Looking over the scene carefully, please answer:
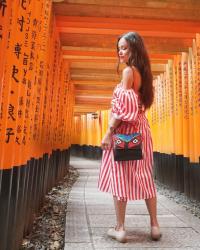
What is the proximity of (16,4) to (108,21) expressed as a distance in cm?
405

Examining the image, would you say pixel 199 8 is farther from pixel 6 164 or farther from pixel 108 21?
pixel 6 164

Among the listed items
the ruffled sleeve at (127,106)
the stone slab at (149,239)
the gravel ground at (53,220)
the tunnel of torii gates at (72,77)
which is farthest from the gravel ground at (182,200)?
the ruffled sleeve at (127,106)

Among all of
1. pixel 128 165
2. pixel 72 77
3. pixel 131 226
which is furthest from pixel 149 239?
pixel 72 77

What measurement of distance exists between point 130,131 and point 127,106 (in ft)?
0.86

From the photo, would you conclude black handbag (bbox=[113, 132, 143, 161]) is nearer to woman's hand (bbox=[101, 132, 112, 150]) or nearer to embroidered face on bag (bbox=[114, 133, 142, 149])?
embroidered face on bag (bbox=[114, 133, 142, 149])

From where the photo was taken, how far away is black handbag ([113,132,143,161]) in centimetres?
341

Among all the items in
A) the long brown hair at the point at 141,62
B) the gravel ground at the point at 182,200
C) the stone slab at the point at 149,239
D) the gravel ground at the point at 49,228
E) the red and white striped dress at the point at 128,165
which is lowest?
the gravel ground at the point at 49,228

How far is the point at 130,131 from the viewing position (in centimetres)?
351

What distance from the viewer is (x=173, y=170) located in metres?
8.21

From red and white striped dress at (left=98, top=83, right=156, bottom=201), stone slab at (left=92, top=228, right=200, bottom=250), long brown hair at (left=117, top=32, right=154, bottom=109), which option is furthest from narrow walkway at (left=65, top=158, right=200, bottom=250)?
long brown hair at (left=117, top=32, right=154, bottom=109)

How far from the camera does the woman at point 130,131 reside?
3453 millimetres

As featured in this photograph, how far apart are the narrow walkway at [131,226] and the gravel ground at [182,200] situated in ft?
0.55

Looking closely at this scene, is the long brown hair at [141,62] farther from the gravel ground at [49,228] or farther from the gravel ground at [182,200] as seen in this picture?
the gravel ground at [182,200]

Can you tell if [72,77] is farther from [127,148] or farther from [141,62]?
[127,148]
